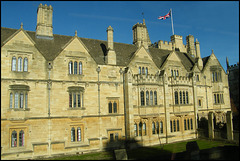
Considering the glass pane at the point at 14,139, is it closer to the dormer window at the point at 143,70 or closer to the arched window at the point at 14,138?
the arched window at the point at 14,138

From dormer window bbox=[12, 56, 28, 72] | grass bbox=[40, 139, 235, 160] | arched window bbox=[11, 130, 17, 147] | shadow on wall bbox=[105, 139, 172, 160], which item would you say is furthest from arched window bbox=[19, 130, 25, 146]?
shadow on wall bbox=[105, 139, 172, 160]

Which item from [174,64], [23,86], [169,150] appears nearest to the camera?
[23,86]

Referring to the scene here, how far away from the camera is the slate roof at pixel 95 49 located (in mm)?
25106

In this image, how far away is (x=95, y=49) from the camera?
29.3 metres

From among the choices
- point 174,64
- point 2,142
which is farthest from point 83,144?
point 174,64

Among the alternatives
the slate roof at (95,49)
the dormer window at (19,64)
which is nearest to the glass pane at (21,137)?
the dormer window at (19,64)

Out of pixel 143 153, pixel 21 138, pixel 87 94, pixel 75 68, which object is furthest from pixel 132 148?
pixel 21 138

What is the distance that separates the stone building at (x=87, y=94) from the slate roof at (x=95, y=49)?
0.38ft

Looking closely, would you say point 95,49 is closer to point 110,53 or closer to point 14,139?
point 110,53

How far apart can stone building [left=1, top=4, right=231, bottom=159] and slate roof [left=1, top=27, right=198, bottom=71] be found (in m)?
0.12

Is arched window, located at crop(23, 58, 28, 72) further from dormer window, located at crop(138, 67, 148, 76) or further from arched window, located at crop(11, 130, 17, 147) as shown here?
dormer window, located at crop(138, 67, 148, 76)

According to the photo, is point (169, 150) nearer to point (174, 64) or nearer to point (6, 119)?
point (174, 64)

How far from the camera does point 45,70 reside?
23922mm

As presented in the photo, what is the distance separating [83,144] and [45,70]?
31.4ft
